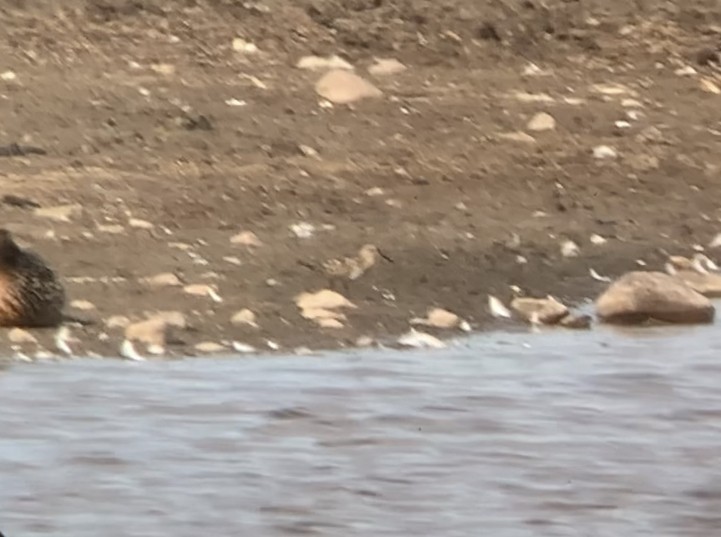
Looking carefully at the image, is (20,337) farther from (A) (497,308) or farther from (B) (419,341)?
(A) (497,308)

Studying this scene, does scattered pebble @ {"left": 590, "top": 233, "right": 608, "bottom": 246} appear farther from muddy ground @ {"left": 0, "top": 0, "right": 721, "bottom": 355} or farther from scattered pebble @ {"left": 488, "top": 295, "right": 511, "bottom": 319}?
scattered pebble @ {"left": 488, "top": 295, "right": 511, "bottom": 319}

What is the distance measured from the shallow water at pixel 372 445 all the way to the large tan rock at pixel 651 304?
1.24ft

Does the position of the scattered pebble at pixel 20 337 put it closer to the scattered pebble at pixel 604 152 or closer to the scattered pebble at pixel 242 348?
the scattered pebble at pixel 242 348

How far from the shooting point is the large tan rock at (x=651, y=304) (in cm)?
575

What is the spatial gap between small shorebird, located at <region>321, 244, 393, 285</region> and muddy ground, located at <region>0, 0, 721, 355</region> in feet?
0.13

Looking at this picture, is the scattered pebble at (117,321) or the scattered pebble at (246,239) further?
the scattered pebble at (246,239)

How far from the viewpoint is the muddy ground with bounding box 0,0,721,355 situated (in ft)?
19.6

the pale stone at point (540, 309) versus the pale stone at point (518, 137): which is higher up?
the pale stone at point (540, 309)

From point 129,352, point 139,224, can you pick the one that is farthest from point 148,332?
point 139,224

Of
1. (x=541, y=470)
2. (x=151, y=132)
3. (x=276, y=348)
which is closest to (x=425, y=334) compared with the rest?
(x=276, y=348)

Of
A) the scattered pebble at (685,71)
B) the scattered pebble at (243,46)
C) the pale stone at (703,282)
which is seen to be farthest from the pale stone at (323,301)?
the scattered pebble at (685,71)

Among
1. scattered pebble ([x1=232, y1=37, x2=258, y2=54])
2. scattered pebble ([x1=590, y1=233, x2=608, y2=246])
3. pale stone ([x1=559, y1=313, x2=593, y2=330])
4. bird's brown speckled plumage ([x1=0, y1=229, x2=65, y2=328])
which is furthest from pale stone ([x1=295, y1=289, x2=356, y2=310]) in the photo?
scattered pebble ([x1=232, y1=37, x2=258, y2=54])

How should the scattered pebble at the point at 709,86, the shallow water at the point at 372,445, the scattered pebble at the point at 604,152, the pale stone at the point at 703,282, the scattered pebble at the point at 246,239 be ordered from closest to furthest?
the shallow water at the point at 372,445 → the pale stone at the point at 703,282 → the scattered pebble at the point at 246,239 → the scattered pebble at the point at 604,152 → the scattered pebble at the point at 709,86

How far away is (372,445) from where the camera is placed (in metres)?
4.35
